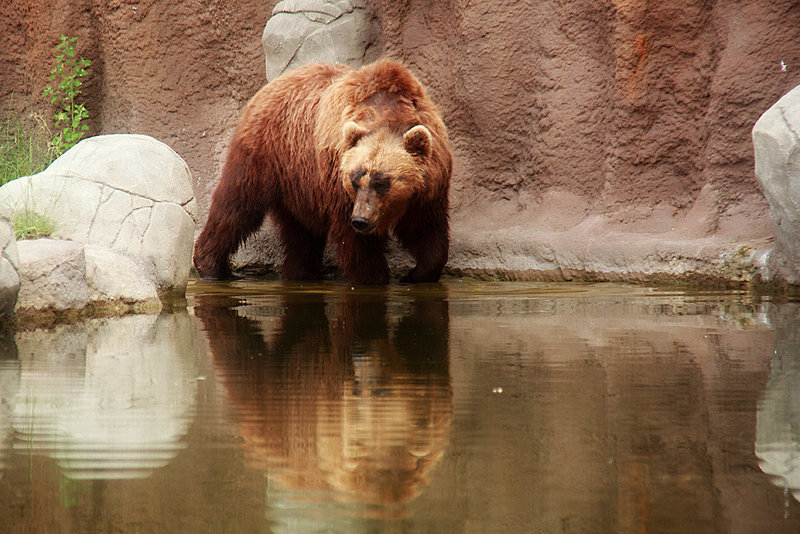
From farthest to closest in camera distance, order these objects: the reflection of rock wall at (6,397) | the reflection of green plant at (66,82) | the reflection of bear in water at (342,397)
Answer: the reflection of green plant at (66,82)
the reflection of rock wall at (6,397)
the reflection of bear in water at (342,397)

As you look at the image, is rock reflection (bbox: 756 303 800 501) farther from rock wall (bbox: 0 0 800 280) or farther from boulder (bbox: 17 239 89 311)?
boulder (bbox: 17 239 89 311)

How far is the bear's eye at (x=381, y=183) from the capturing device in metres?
7.82

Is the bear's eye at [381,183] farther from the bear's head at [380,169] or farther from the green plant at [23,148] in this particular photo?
the green plant at [23,148]

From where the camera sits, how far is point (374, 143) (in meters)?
7.91

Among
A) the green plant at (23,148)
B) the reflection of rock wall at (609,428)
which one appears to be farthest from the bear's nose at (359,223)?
the green plant at (23,148)

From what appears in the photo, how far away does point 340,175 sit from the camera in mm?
8211

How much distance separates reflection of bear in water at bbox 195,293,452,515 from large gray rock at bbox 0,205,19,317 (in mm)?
1040

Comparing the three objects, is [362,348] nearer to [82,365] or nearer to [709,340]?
[82,365]

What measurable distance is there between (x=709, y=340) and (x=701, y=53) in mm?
4874

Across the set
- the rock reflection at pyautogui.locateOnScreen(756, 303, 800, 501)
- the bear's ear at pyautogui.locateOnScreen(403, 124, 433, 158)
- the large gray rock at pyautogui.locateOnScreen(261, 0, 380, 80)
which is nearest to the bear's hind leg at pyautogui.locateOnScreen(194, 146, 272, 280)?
the large gray rock at pyautogui.locateOnScreen(261, 0, 380, 80)

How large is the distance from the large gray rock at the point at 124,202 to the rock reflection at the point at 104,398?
5.52ft

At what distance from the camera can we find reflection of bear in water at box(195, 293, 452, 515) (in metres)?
2.35

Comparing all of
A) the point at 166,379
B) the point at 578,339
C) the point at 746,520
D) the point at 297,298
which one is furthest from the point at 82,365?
the point at 297,298

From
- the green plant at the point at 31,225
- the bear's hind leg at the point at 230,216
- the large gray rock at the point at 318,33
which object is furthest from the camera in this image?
the large gray rock at the point at 318,33
